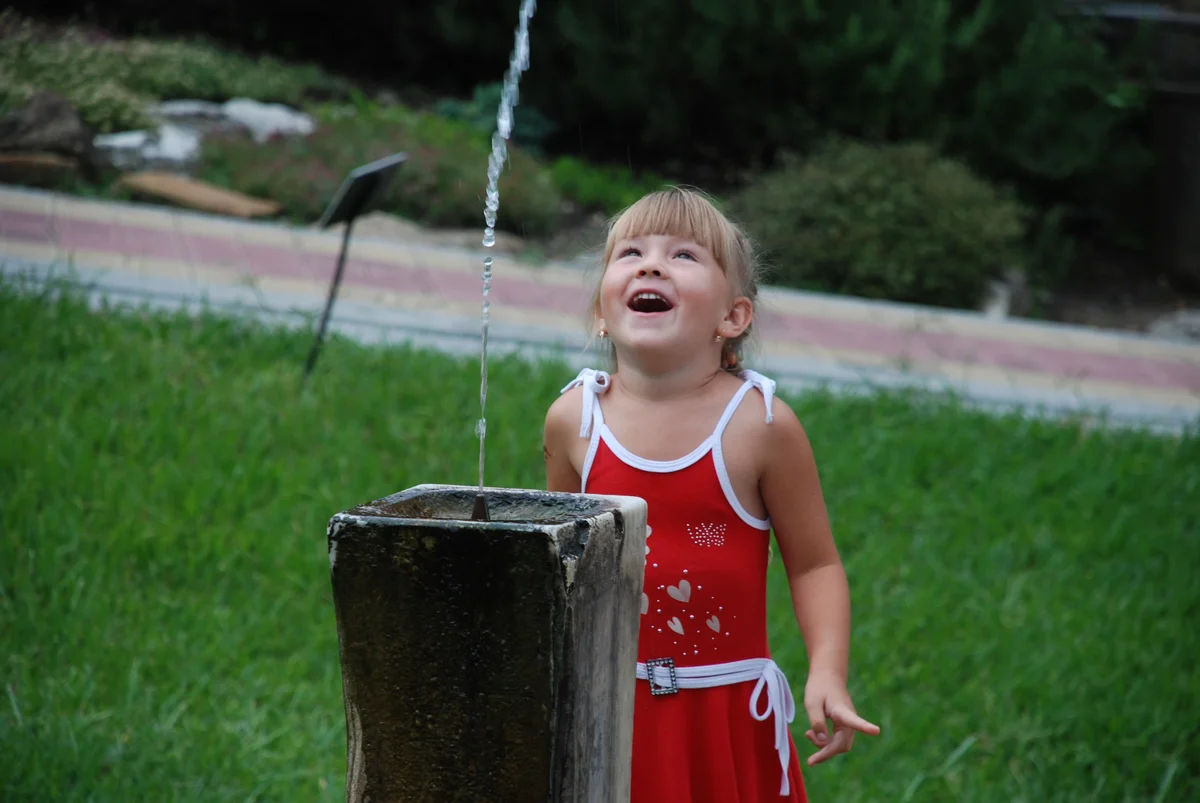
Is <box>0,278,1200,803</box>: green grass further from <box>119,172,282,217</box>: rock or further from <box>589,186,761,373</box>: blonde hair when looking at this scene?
<box>119,172,282,217</box>: rock

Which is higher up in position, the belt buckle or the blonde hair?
the blonde hair

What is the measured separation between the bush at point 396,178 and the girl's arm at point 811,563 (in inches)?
278

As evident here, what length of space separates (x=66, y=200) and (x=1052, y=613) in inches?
241

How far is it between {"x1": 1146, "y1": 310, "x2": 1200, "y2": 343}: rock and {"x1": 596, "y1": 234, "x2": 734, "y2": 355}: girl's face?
755 cm

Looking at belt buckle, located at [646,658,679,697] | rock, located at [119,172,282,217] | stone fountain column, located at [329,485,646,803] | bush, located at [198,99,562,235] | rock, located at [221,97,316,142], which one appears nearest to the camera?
stone fountain column, located at [329,485,646,803]

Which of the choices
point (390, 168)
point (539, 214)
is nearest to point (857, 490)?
point (390, 168)

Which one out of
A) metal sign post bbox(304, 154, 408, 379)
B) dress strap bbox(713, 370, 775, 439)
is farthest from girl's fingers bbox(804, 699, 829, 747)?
metal sign post bbox(304, 154, 408, 379)

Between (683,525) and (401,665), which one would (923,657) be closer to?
(683,525)

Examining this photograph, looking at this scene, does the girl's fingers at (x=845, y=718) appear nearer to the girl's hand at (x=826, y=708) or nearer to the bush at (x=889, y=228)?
the girl's hand at (x=826, y=708)

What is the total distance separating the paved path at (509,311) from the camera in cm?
608

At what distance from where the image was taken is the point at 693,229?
74.5 inches

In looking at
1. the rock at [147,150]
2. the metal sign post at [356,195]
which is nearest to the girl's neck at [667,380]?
the metal sign post at [356,195]

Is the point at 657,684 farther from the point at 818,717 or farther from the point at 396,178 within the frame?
the point at 396,178

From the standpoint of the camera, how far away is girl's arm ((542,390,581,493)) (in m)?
1.96
